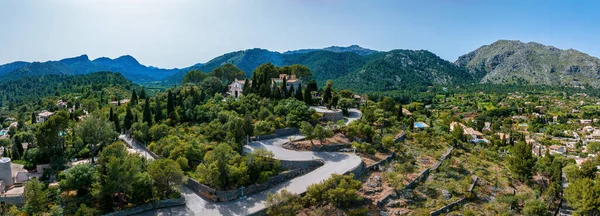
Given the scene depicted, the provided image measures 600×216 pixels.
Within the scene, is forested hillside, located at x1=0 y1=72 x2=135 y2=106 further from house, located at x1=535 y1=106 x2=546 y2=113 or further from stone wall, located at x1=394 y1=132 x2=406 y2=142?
house, located at x1=535 y1=106 x2=546 y2=113

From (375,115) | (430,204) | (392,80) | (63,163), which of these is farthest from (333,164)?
(392,80)

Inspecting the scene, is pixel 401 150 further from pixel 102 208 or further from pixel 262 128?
pixel 102 208

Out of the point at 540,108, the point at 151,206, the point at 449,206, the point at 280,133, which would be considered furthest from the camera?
the point at 540,108

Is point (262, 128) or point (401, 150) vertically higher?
point (262, 128)

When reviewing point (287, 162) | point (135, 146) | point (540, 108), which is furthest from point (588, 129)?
point (135, 146)

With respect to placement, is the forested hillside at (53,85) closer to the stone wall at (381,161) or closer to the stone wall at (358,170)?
the stone wall at (381,161)

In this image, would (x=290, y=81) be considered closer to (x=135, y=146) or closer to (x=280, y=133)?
(x=280, y=133)
